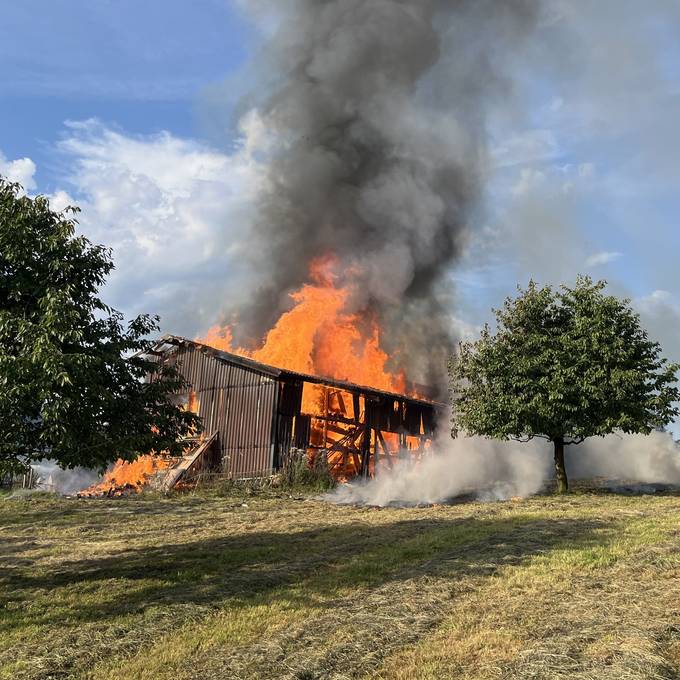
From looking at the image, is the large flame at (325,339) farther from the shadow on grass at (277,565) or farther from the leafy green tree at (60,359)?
the leafy green tree at (60,359)

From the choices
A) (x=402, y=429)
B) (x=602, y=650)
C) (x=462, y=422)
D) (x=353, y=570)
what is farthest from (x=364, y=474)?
(x=602, y=650)

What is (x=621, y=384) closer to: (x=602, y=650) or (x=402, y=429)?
(x=402, y=429)

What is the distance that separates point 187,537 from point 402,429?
21.2 meters

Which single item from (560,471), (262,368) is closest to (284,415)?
(262,368)

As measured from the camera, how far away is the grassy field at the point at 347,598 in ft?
21.9

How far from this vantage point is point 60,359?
28.9ft

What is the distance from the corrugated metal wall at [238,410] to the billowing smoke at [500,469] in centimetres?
485

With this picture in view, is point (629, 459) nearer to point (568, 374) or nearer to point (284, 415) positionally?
point (568, 374)

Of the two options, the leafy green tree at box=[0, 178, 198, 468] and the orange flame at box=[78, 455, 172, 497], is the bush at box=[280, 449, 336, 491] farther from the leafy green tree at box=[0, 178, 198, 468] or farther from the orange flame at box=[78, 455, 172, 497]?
the leafy green tree at box=[0, 178, 198, 468]

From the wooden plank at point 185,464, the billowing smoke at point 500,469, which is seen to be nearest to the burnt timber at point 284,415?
the wooden plank at point 185,464

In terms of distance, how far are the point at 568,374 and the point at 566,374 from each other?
0.13m

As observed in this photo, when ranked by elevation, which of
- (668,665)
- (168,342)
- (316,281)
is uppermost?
(316,281)

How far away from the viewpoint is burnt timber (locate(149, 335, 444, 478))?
29.4 meters

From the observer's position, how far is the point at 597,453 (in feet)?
140
